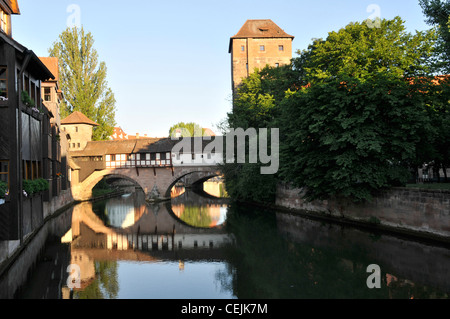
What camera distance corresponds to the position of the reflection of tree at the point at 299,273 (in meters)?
9.18

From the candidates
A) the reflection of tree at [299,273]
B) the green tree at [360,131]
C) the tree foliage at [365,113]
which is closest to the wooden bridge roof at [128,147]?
the tree foliage at [365,113]

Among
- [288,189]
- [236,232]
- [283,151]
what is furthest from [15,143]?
[288,189]

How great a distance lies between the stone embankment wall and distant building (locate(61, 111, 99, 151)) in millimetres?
25363

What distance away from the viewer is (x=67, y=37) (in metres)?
40.4

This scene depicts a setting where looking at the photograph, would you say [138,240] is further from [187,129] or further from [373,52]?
[187,129]

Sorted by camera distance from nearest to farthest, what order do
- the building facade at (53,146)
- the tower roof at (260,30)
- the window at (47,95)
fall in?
the building facade at (53,146) → the window at (47,95) → the tower roof at (260,30)

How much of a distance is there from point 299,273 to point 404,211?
268 inches

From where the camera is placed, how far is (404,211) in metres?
15.5

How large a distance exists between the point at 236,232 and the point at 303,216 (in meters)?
5.67

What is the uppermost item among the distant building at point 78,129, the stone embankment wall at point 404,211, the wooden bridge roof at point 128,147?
the distant building at point 78,129

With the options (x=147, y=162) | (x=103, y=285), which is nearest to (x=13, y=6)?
(x=103, y=285)

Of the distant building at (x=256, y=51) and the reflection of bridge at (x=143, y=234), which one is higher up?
the distant building at (x=256, y=51)

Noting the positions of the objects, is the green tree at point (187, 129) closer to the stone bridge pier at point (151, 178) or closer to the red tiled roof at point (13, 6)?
the stone bridge pier at point (151, 178)

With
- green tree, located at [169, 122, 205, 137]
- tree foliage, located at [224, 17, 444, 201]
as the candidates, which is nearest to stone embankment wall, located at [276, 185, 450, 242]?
tree foliage, located at [224, 17, 444, 201]
